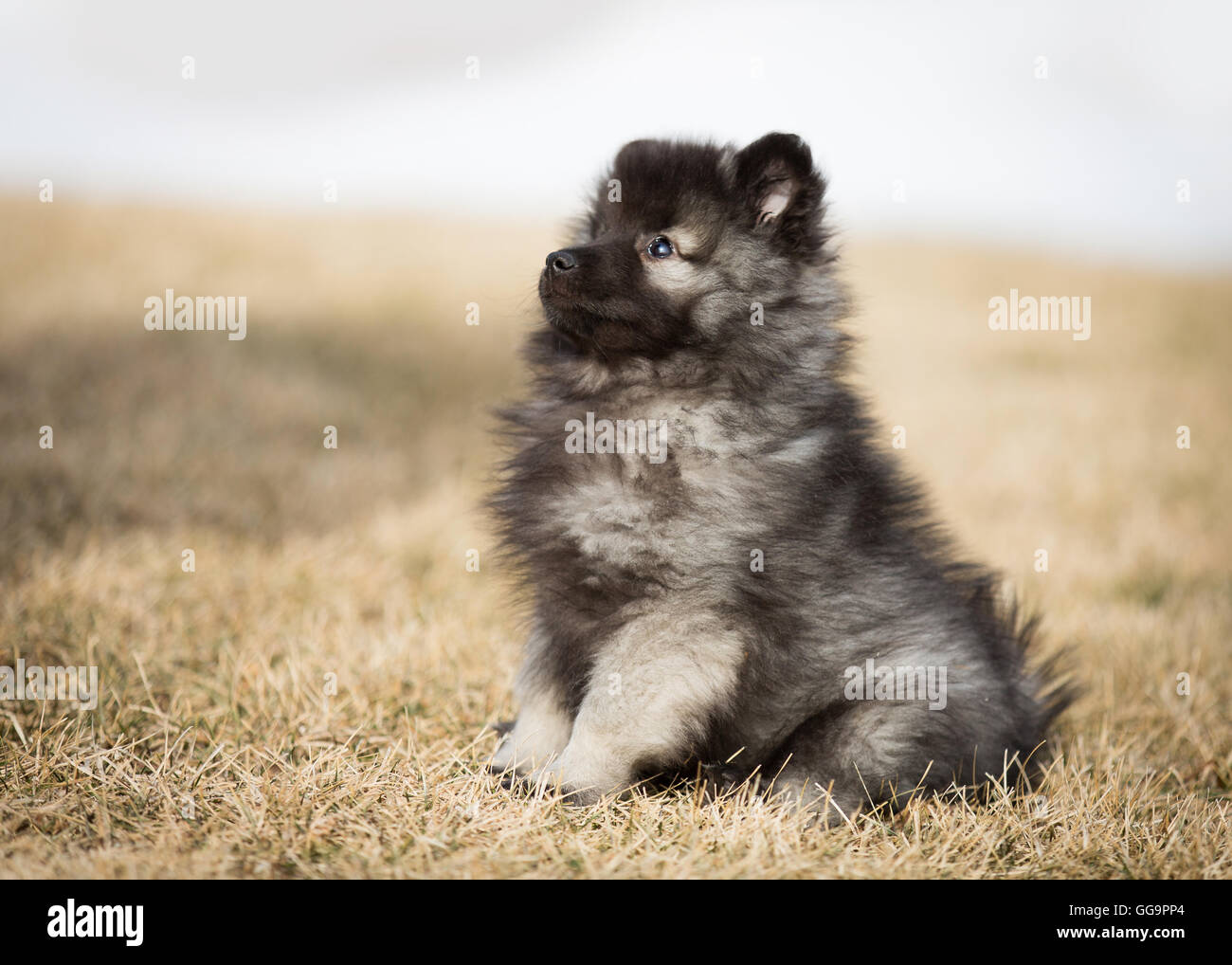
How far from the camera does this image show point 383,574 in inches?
232

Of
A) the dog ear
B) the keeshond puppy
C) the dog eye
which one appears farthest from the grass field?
the dog eye

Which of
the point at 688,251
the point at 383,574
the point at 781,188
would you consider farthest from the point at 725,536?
the point at 383,574

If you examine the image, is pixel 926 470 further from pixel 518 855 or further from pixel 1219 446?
pixel 518 855

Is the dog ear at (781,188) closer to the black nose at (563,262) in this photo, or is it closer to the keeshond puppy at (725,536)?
the keeshond puppy at (725,536)

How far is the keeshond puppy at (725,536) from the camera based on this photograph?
3035mm

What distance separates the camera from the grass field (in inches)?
119

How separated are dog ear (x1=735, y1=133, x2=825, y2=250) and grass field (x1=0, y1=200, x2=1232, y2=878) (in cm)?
36

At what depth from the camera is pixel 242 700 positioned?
405cm

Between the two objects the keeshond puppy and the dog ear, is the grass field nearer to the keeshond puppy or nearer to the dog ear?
the keeshond puppy

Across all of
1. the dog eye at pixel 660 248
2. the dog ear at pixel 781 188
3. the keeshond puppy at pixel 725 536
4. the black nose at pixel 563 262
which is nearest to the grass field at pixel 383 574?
the keeshond puppy at pixel 725 536

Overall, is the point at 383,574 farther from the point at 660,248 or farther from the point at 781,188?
the point at 781,188

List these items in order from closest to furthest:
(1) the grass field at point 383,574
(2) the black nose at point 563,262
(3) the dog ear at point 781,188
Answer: (1) the grass field at point 383,574 → (2) the black nose at point 563,262 → (3) the dog ear at point 781,188

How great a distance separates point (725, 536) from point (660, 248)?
1077mm

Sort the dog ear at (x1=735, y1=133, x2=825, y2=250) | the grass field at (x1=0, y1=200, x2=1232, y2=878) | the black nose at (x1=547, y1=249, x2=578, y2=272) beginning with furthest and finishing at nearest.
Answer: the dog ear at (x1=735, y1=133, x2=825, y2=250), the black nose at (x1=547, y1=249, x2=578, y2=272), the grass field at (x1=0, y1=200, x2=1232, y2=878)
